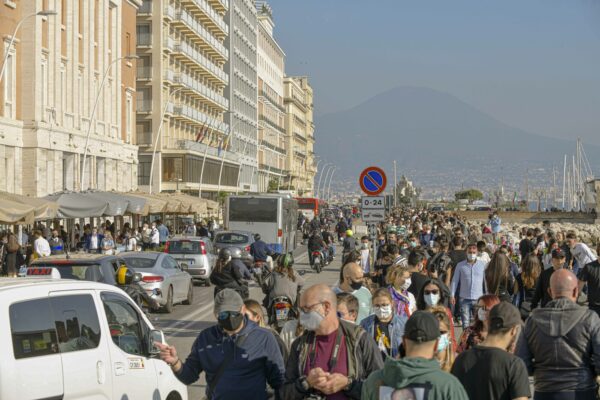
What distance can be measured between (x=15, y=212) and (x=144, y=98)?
189 feet

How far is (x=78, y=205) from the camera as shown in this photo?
32438mm

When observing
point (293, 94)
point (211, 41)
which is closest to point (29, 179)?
point (211, 41)

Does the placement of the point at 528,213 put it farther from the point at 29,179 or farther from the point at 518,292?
the point at 518,292

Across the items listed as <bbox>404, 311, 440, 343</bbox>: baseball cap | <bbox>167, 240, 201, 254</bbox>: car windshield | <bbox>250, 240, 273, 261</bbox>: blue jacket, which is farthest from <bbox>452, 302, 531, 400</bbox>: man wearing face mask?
<bbox>167, 240, 201, 254</bbox>: car windshield

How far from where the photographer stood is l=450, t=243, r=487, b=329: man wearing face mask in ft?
49.6

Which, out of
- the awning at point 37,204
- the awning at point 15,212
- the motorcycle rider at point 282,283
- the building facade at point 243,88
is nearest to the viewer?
the motorcycle rider at point 282,283

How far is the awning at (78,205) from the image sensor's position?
105ft

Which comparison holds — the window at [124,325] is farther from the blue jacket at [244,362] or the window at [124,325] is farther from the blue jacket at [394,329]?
the blue jacket at [394,329]

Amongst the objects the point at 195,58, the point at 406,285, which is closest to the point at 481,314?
the point at 406,285

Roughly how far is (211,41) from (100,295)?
89.0 metres

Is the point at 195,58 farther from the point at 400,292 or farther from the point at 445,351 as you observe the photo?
the point at 445,351

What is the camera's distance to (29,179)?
4509 cm

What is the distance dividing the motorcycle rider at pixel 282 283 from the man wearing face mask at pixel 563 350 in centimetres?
633

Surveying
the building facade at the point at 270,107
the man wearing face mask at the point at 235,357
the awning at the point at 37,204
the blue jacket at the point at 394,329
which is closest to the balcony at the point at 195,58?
the building facade at the point at 270,107
